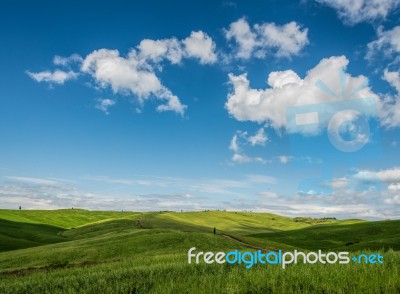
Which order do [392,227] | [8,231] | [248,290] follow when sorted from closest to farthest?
[248,290]
[392,227]
[8,231]

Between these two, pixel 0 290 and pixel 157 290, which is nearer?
pixel 157 290

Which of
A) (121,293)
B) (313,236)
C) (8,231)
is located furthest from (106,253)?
(8,231)

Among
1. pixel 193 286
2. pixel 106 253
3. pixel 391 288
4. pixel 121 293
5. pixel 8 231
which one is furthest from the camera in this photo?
pixel 8 231

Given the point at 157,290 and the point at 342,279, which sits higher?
the point at 342,279

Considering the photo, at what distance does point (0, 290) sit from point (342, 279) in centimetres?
1367

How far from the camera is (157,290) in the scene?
10820mm

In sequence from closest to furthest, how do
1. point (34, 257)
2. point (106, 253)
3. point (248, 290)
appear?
point (248, 290) < point (106, 253) < point (34, 257)

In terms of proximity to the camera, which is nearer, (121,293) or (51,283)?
(121,293)

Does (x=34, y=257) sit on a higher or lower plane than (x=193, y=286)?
lower

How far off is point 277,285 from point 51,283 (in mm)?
10135

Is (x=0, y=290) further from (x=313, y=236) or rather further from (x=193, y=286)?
(x=313, y=236)

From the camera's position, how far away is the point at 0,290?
1568 cm

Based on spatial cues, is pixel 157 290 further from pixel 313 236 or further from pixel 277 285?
pixel 313 236

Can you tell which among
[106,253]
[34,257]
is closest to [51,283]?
[106,253]
